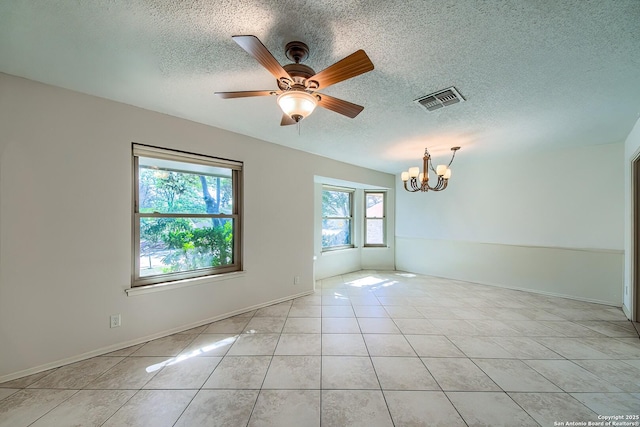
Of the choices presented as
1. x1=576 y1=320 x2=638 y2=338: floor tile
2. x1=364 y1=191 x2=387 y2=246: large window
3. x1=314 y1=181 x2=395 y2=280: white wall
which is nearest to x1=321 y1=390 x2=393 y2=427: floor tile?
x1=576 y1=320 x2=638 y2=338: floor tile

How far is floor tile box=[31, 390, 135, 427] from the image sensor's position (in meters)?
1.49

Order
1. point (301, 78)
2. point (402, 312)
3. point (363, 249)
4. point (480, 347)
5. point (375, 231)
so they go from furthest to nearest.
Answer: point (375, 231) → point (363, 249) → point (402, 312) → point (480, 347) → point (301, 78)

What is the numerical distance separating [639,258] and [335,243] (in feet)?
14.7

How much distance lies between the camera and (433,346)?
239 centimetres

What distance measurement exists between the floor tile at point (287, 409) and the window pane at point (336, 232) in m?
3.59

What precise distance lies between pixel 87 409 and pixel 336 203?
4731 millimetres

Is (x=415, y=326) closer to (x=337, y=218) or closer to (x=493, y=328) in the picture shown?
Answer: (x=493, y=328)

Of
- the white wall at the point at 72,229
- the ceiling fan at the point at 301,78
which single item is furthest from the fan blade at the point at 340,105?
the white wall at the point at 72,229

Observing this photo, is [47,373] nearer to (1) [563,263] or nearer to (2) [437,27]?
(2) [437,27]

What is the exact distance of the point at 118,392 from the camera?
5.74ft

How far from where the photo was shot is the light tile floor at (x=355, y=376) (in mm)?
1552

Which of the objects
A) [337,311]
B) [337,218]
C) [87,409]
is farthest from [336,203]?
[87,409]

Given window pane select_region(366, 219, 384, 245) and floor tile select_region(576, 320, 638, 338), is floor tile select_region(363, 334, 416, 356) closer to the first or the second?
floor tile select_region(576, 320, 638, 338)

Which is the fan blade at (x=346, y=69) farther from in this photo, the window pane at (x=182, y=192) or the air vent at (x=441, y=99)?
the window pane at (x=182, y=192)
